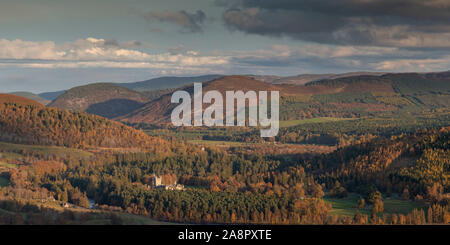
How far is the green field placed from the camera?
13350 cm

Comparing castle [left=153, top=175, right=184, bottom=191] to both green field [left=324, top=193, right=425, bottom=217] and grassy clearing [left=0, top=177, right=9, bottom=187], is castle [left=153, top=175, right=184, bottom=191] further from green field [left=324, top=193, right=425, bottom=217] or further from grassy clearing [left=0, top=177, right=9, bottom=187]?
green field [left=324, top=193, right=425, bottom=217]

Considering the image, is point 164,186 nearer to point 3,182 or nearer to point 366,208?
point 3,182

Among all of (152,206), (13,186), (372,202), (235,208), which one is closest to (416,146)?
(372,202)

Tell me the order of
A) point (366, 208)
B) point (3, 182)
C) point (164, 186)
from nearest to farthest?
point (366, 208), point (3, 182), point (164, 186)

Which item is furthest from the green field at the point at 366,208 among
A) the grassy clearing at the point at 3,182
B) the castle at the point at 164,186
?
the grassy clearing at the point at 3,182

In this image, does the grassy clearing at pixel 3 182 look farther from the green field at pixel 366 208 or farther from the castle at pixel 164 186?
the green field at pixel 366 208

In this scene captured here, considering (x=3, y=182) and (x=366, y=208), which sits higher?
(x=3, y=182)

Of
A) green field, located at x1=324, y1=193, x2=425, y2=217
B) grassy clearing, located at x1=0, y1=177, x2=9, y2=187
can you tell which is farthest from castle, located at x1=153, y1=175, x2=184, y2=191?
green field, located at x1=324, y1=193, x2=425, y2=217

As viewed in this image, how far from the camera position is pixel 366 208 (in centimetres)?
13888

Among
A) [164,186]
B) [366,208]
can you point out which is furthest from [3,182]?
[366,208]

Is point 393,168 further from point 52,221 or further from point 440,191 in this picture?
point 52,221

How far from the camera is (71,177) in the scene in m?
190

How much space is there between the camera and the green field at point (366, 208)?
13350 cm
